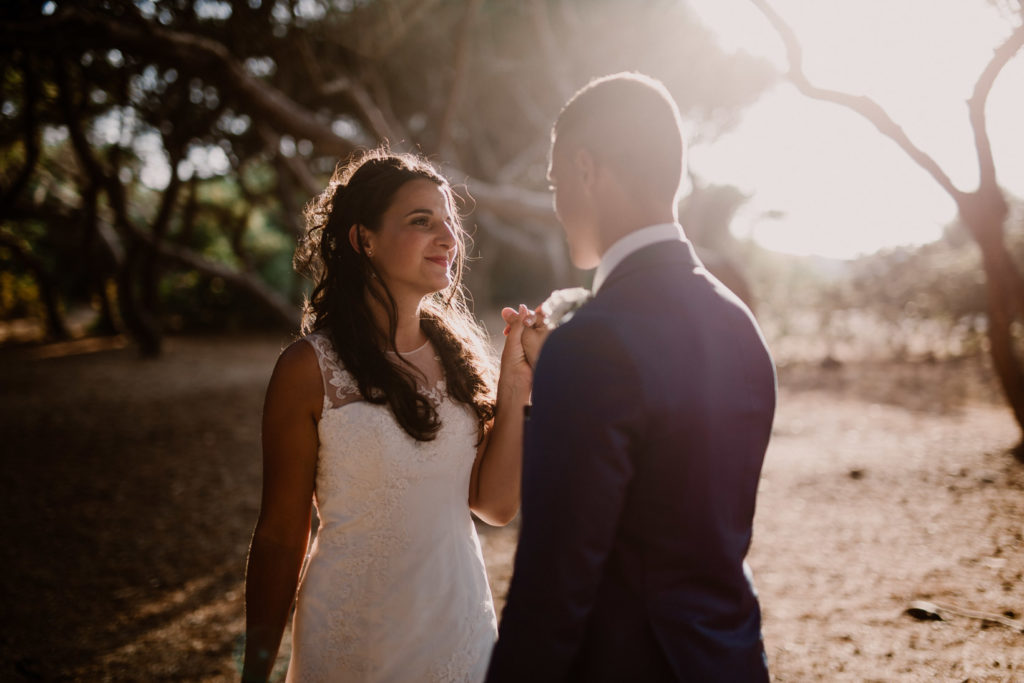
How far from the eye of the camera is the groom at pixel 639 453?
120 cm

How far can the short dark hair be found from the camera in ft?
4.63

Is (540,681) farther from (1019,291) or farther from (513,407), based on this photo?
(1019,291)

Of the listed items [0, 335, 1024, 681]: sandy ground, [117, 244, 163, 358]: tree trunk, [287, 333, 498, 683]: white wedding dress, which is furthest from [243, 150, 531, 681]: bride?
[117, 244, 163, 358]: tree trunk

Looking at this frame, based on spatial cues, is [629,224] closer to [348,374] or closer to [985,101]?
[348,374]

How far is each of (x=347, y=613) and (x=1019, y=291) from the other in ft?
18.3

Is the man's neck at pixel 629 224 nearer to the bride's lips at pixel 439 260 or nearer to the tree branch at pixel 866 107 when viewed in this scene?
the bride's lips at pixel 439 260

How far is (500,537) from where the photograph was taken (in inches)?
229

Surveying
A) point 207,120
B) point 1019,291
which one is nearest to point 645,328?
point 1019,291

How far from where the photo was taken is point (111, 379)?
478 inches

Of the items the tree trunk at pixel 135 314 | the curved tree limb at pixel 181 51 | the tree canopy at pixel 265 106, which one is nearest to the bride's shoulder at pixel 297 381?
the curved tree limb at pixel 181 51

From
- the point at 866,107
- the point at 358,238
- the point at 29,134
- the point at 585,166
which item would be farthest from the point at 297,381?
the point at 29,134

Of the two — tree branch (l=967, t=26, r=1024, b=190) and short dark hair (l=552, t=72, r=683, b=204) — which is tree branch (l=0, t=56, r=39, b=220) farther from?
tree branch (l=967, t=26, r=1024, b=190)

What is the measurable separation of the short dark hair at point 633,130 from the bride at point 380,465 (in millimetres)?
797

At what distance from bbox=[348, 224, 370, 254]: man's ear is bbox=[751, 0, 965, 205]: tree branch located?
4098mm
